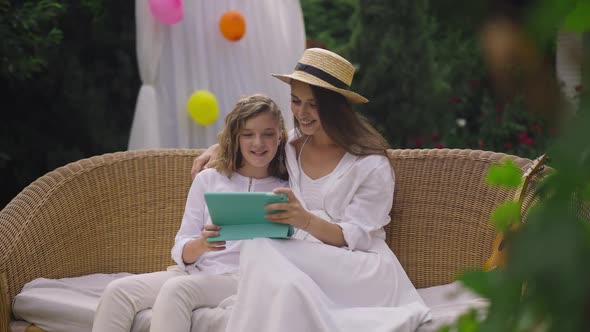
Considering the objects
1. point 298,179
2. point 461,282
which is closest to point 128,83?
point 298,179

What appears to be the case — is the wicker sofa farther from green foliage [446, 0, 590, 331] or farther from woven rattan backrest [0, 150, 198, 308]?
green foliage [446, 0, 590, 331]

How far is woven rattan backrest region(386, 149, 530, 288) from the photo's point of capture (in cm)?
333

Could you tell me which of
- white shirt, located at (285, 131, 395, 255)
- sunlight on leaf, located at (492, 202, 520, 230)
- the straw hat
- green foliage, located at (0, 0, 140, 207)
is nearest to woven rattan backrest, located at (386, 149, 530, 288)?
white shirt, located at (285, 131, 395, 255)

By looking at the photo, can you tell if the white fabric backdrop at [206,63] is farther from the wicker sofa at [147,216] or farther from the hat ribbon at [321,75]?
the hat ribbon at [321,75]

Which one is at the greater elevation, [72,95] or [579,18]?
[579,18]

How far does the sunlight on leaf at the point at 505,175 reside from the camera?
0.43 metres

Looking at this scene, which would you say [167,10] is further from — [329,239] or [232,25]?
[329,239]

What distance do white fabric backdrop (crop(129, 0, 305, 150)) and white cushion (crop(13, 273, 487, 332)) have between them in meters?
1.41

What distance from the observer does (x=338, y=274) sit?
112 inches

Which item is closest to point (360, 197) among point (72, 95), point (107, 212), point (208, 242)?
point (208, 242)

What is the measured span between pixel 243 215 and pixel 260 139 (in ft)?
1.31

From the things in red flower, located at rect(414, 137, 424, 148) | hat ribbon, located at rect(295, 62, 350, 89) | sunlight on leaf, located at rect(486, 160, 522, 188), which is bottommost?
red flower, located at rect(414, 137, 424, 148)

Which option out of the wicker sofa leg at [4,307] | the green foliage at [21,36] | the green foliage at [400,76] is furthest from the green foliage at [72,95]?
the green foliage at [400,76]

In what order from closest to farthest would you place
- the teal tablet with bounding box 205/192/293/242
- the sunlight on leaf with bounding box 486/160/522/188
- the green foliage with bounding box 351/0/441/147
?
the sunlight on leaf with bounding box 486/160/522/188
the teal tablet with bounding box 205/192/293/242
the green foliage with bounding box 351/0/441/147
